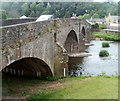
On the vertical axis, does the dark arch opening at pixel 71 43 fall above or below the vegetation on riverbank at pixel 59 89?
above

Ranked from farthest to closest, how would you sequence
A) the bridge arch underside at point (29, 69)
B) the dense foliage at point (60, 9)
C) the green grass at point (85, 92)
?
the dense foliage at point (60, 9) → the bridge arch underside at point (29, 69) → the green grass at point (85, 92)

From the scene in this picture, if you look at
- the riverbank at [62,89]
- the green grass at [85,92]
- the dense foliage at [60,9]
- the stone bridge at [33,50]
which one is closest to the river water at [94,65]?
the stone bridge at [33,50]

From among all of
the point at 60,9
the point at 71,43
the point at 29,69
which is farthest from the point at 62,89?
the point at 60,9

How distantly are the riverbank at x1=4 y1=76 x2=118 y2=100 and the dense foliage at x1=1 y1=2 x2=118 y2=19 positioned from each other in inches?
2113

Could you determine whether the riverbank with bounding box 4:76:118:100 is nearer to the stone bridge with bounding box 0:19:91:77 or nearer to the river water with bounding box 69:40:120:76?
the stone bridge with bounding box 0:19:91:77

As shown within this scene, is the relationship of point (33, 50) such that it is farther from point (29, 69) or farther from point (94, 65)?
point (94, 65)

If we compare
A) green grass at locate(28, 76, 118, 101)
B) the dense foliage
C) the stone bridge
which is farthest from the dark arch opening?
the dense foliage

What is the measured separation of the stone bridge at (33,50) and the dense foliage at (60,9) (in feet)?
165

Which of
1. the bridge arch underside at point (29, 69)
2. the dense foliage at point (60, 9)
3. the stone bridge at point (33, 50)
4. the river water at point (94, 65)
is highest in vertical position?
the dense foliage at point (60, 9)

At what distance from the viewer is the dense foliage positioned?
251 ft

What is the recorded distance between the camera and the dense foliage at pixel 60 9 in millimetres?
76606

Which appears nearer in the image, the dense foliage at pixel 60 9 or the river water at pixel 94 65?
the river water at pixel 94 65

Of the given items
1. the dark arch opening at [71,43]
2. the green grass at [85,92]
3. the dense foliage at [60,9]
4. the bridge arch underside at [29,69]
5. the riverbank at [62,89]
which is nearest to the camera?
the green grass at [85,92]

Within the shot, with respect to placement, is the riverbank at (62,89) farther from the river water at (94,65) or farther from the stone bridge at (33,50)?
the river water at (94,65)
